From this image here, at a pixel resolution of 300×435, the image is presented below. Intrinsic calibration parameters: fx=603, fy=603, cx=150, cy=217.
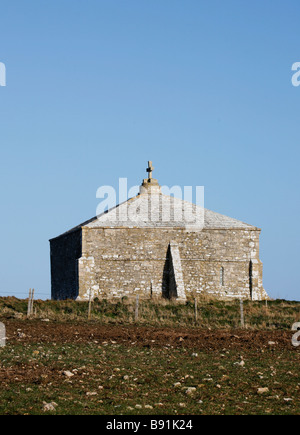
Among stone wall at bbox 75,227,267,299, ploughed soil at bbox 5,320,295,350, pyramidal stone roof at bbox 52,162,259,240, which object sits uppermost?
pyramidal stone roof at bbox 52,162,259,240

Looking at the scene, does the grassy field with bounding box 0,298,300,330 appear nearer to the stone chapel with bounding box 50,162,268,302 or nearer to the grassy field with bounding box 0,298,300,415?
the grassy field with bounding box 0,298,300,415

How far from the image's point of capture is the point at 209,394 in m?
11.7

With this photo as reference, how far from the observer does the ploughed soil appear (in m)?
19.5

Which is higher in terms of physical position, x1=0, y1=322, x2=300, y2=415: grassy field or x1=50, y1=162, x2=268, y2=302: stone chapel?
x1=50, y1=162, x2=268, y2=302: stone chapel

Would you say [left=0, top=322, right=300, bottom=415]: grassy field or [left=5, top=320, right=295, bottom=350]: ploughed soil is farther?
[left=5, top=320, right=295, bottom=350]: ploughed soil

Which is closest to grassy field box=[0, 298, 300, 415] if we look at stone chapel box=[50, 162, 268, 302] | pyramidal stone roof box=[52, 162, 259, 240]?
stone chapel box=[50, 162, 268, 302]

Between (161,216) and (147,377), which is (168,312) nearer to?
(161,216)

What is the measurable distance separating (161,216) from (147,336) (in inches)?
662

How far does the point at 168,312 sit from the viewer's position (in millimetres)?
28828

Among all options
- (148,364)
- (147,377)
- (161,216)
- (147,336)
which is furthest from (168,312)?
(147,377)

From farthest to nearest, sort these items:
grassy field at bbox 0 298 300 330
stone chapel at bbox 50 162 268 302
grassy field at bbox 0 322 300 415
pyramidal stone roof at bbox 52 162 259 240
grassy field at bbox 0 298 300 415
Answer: pyramidal stone roof at bbox 52 162 259 240 < stone chapel at bbox 50 162 268 302 < grassy field at bbox 0 298 300 330 < grassy field at bbox 0 298 300 415 < grassy field at bbox 0 322 300 415

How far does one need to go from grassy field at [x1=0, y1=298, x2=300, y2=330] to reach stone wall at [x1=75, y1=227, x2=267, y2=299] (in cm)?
170

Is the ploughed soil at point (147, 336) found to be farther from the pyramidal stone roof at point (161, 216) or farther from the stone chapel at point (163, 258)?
the pyramidal stone roof at point (161, 216)

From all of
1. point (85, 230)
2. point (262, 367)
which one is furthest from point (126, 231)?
point (262, 367)
